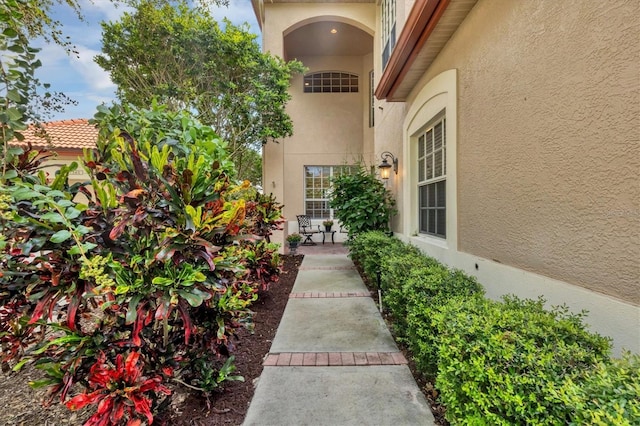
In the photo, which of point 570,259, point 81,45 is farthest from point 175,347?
point 81,45

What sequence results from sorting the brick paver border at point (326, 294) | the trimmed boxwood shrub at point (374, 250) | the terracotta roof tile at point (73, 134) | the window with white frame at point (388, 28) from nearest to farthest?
the trimmed boxwood shrub at point (374, 250) < the brick paver border at point (326, 294) < the window with white frame at point (388, 28) < the terracotta roof tile at point (73, 134)

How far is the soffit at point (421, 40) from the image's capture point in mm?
3521

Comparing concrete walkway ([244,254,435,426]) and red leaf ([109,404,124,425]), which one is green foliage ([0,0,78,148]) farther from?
concrete walkway ([244,254,435,426])

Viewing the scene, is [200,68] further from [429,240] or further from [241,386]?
[241,386]

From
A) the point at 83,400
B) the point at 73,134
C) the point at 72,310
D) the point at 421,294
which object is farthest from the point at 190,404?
the point at 73,134

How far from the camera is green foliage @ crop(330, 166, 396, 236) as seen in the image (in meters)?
7.43

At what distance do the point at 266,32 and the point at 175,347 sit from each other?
1089cm

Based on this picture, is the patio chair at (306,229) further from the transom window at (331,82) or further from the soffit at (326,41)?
the soffit at (326,41)

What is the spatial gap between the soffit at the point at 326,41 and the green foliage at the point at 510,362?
11.7m

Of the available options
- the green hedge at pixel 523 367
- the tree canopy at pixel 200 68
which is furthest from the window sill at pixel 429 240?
the tree canopy at pixel 200 68

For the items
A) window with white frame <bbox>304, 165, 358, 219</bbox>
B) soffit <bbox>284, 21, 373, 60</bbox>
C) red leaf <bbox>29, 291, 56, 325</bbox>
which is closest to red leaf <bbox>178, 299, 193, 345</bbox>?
red leaf <bbox>29, 291, 56, 325</bbox>

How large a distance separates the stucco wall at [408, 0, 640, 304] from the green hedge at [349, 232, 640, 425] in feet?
1.58

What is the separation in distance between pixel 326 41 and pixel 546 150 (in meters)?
11.8

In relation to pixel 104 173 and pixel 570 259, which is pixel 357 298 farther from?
pixel 104 173
